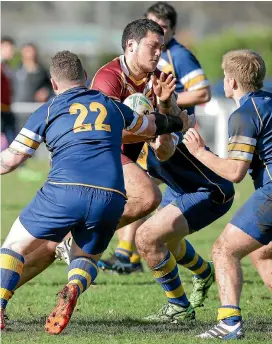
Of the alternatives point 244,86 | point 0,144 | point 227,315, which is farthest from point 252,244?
point 0,144

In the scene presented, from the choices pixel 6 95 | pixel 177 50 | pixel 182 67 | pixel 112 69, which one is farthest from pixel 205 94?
pixel 6 95

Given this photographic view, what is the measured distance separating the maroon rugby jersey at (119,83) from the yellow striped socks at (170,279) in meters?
1.13

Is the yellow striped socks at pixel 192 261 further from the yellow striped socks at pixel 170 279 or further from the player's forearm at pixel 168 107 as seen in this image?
the player's forearm at pixel 168 107

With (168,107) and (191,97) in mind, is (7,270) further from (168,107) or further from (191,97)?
(191,97)

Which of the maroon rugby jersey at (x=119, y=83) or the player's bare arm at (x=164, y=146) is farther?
the maroon rugby jersey at (x=119, y=83)

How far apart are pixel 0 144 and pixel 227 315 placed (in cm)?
227

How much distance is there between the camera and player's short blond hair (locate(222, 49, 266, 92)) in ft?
20.1

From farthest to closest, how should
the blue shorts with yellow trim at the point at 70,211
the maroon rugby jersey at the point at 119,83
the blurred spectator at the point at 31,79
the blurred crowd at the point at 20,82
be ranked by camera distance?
the blurred spectator at the point at 31,79, the blurred crowd at the point at 20,82, the maroon rugby jersey at the point at 119,83, the blue shorts with yellow trim at the point at 70,211

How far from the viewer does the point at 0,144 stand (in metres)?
7.18

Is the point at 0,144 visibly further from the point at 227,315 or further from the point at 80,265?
the point at 227,315

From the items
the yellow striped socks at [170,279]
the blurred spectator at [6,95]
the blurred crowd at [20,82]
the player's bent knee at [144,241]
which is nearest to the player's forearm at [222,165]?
the player's bent knee at [144,241]

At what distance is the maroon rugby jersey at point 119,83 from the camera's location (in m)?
6.90

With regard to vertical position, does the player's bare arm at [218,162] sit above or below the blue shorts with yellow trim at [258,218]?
above

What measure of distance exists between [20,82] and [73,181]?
A: 14649 mm
